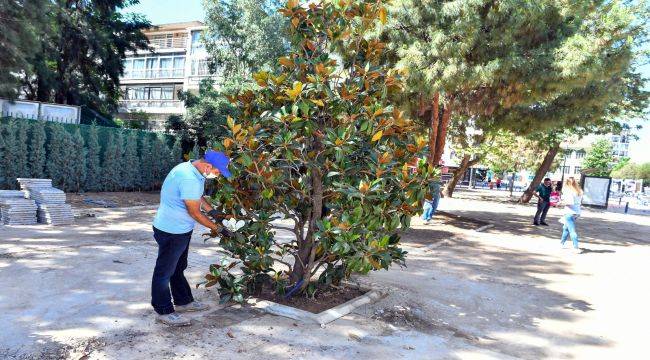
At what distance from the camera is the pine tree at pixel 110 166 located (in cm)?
1502

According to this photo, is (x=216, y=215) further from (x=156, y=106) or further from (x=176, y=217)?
(x=156, y=106)

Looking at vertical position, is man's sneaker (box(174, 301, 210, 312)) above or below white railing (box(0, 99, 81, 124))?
below

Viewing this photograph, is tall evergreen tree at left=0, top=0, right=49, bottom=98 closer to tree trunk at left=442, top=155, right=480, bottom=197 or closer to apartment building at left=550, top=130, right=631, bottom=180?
tree trunk at left=442, top=155, right=480, bottom=197

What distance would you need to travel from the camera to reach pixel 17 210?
862 cm

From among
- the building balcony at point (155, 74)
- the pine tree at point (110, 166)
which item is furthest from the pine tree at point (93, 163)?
the building balcony at point (155, 74)

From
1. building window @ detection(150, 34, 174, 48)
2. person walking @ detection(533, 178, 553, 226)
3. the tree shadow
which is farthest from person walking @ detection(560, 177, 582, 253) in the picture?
building window @ detection(150, 34, 174, 48)

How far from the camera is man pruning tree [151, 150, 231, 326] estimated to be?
4109 mm

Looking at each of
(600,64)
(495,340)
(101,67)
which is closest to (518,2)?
(600,64)

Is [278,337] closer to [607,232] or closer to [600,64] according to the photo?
[600,64]

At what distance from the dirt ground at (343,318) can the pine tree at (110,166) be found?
653 cm

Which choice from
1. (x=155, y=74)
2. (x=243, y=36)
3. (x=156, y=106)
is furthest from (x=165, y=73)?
(x=243, y=36)

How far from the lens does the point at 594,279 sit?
769 cm

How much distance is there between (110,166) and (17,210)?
6643 mm

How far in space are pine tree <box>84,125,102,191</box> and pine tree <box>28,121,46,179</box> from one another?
1364 millimetres
